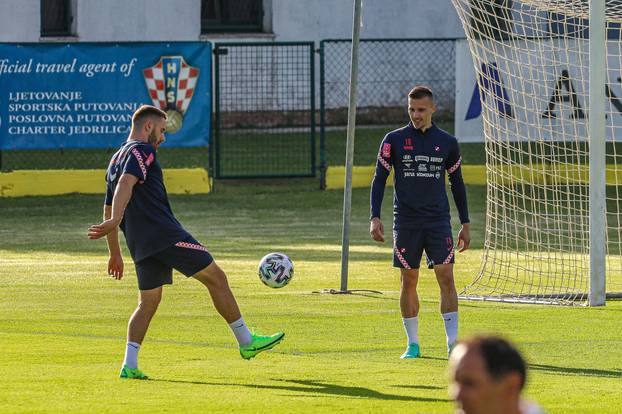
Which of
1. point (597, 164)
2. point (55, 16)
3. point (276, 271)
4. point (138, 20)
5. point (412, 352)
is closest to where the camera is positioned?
point (412, 352)

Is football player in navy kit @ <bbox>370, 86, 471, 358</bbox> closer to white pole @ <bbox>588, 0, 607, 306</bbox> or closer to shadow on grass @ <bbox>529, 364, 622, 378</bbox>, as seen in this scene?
shadow on grass @ <bbox>529, 364, 622, 378</bbox>

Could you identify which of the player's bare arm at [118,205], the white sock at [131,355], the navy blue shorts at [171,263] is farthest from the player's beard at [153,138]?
the white sock at [131,355]

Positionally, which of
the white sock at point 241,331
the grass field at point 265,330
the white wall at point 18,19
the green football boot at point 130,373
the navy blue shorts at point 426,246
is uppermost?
the white wall at point 18,19

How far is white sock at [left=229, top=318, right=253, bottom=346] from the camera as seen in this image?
9320 millimetres

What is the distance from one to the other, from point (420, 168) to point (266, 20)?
22.7 metres

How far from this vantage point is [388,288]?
14203mm

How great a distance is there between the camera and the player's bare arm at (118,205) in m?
8.77

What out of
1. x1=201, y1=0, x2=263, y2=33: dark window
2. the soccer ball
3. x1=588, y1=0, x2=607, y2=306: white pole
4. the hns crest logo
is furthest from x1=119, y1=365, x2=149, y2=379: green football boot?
x1=201, y1=0, x2=263, y2=33: dark window

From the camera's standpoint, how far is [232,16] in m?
33.0

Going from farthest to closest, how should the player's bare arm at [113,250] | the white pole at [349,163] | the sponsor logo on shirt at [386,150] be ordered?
the white pole at [349,163], the sponsor logo on shirt at [386,150], the player's bare arm at [113,250]

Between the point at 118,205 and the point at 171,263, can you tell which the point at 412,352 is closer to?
the point at 171,263

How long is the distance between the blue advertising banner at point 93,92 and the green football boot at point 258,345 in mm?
13567

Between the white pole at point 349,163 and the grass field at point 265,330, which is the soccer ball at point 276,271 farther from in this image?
the white pole at point 349,163

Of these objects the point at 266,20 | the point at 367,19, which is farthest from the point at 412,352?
the point at 266,20
